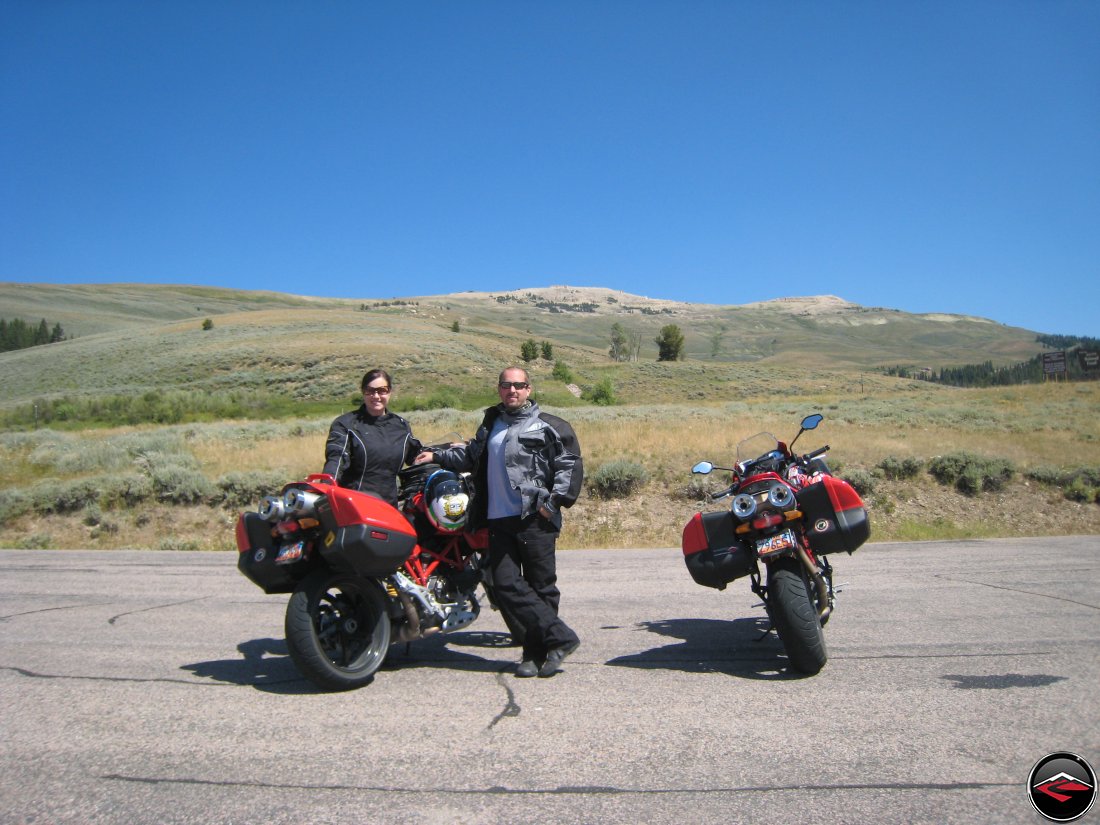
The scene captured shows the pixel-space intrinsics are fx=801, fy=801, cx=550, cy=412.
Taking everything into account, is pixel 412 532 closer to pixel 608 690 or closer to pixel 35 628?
pixel 608 690

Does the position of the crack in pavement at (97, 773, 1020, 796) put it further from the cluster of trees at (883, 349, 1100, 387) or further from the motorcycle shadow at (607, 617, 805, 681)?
the cluster of trees at (883, 349, 1100, 387)

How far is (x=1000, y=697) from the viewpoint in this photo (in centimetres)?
461

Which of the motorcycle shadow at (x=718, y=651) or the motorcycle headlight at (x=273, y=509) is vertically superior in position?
the motorcycle headlight at (x=273, y=509)

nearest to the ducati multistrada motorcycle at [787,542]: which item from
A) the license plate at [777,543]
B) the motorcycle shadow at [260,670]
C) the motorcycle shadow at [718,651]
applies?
the license plate at [777,543]

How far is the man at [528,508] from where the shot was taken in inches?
208

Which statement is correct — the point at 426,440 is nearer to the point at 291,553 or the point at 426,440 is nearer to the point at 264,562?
the point at 264,562

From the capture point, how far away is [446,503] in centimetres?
562

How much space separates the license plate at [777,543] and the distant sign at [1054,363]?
5589cm

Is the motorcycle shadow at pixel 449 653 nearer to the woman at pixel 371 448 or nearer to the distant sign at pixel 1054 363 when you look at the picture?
the woman at pixel 371 448

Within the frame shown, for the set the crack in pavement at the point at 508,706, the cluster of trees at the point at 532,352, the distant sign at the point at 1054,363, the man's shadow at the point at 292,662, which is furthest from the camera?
the cluster of trees at the point at 532,352

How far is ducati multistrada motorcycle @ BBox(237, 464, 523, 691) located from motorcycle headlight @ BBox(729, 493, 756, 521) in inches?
69.8

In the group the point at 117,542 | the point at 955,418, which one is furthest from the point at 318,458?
the point at 955,418

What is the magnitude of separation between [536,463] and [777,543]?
65.1 inches

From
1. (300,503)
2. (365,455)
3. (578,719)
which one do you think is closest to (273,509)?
(300,503)
